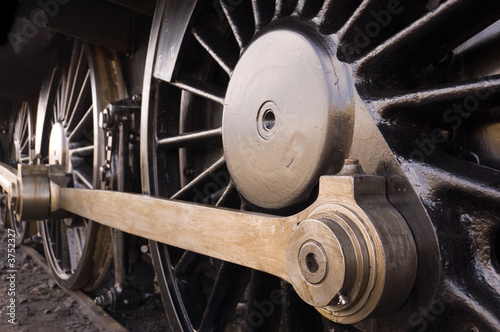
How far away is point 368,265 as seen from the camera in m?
0.72

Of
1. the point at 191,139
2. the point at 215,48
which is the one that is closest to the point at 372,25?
the point at 215,48

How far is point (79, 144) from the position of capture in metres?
3.10

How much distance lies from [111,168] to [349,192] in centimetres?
172

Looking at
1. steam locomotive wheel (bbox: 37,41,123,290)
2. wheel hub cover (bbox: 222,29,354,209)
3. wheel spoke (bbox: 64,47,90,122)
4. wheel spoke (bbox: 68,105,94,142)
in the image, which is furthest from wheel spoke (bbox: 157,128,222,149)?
wheel spoke (bbox: 64,47,90,122)

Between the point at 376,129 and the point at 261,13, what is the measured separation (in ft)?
1.83

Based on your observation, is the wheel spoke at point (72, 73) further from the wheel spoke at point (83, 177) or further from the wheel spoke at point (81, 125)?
the wheel spoke at point (83, 177)

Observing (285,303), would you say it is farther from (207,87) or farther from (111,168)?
(111,168)

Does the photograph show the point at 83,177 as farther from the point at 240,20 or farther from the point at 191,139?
the point at 240,20

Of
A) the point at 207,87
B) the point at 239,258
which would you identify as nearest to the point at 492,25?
the point at 239,258

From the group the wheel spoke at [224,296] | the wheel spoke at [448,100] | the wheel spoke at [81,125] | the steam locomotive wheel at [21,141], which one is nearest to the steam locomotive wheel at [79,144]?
the wheel spoke at [81,125]

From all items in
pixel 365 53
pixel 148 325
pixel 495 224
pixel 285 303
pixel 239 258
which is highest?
pixel 365 53

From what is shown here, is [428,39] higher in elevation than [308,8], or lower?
lower

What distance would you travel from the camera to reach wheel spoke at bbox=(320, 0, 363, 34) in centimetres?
100

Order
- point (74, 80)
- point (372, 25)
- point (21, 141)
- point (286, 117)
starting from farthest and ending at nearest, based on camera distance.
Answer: point (21, 141) → point (74, 80) → point (286, 117) → point (372, 25)
